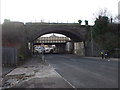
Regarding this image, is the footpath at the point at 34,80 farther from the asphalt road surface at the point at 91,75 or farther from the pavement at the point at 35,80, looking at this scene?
the asphalt road surface at the point at 91,75

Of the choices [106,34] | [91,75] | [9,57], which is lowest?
[91,75]

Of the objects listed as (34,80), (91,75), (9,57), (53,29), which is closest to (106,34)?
(53,29)

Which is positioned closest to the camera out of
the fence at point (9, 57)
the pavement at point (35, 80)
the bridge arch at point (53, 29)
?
the pavement at point (35, 80)

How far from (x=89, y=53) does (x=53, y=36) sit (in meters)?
37.2

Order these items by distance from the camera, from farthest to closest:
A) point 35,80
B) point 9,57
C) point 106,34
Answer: point 106,34 < point 9,57 < point 35,80

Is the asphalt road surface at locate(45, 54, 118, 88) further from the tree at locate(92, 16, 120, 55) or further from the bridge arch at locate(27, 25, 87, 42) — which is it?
the bridge arch at locate(27, 25, 87, 42)

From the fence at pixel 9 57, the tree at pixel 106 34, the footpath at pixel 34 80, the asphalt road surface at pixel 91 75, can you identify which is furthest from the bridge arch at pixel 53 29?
the footpath at pixel 34 80

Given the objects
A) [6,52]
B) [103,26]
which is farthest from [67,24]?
[6,52]

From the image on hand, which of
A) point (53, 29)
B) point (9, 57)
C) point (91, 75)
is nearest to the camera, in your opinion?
point (91, 75)

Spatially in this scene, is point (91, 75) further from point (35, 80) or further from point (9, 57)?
point (9, 57)

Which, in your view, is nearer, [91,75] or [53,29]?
[91,75]

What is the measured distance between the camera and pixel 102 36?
1822 inches

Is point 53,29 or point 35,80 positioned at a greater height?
point 53,29

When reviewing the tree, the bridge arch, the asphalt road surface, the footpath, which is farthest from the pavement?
the bridge arch
